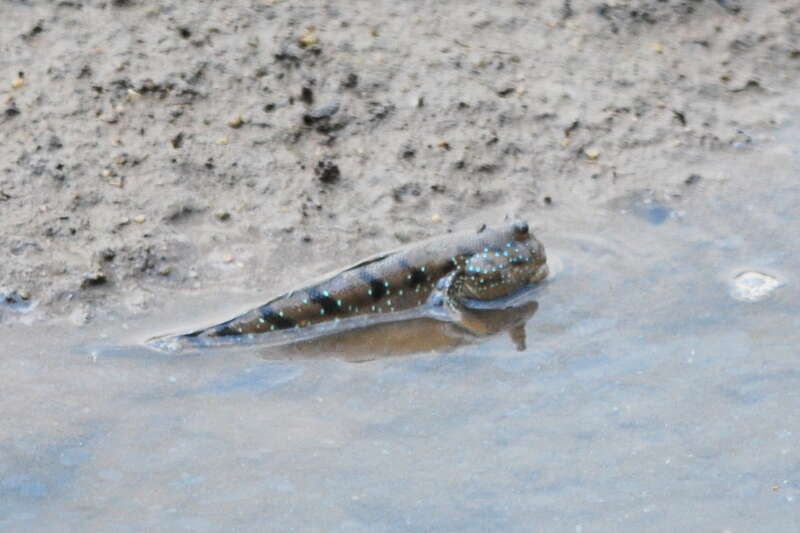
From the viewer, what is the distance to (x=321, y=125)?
208 inches

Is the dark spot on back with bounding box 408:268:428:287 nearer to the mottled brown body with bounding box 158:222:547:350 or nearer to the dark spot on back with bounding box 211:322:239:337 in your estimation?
the mottled brown body with bounding box 158:222:547:350

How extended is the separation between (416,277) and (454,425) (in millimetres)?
809

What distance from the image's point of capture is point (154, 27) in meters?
5.53

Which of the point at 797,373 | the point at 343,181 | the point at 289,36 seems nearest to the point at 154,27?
the point at 289,36

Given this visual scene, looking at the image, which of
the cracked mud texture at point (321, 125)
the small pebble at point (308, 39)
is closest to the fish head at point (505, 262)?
the cracked mud texture at point (321, 125)

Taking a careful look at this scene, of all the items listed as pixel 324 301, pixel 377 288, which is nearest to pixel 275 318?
pixel 324 301

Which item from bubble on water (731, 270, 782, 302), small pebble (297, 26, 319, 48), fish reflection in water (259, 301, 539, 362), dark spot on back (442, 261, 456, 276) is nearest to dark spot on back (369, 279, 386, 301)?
fish reflection in water (259, 301, 539, 362)

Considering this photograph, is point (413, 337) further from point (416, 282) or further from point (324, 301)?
point (324, 301)

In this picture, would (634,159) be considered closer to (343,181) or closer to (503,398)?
(343,181)

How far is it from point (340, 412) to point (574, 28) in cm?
282

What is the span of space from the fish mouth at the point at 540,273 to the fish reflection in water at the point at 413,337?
109 millimetres

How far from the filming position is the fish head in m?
4.64

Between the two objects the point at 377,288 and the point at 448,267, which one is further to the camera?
the point at 448,267

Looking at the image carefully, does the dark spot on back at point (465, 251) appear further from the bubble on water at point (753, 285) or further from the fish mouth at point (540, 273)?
the bubble on water at point (753, 285)
